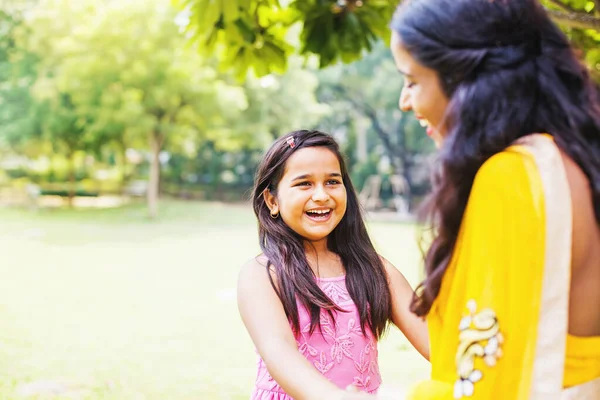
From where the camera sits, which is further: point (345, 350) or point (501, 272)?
point (345, 350)

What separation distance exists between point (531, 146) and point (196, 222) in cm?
1698

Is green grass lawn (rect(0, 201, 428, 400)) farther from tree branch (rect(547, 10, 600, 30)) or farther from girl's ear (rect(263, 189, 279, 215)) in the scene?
tree branch (rect(547, 10, 600, 30))

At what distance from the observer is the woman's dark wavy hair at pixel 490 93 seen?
1.04m

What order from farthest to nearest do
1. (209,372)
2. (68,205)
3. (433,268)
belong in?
(68,205) < (209,372) < (433,268)

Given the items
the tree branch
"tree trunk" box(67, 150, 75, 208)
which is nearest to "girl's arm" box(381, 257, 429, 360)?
the tree branch

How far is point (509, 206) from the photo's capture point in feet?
3.26

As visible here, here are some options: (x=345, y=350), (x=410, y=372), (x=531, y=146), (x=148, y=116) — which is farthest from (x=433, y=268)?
(x=148, y=116)

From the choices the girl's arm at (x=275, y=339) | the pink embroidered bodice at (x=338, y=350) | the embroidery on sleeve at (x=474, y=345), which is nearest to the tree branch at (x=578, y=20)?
the pink embroidered bodice at (x=338, y=350)

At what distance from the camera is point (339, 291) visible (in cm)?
178

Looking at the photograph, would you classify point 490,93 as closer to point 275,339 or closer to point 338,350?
point 275,339

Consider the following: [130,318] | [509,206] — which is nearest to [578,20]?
[509,206]

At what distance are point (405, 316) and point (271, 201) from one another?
50cm

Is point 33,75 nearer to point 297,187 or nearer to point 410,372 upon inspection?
point 410,372

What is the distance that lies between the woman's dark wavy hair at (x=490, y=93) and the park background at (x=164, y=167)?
0.20 meters
